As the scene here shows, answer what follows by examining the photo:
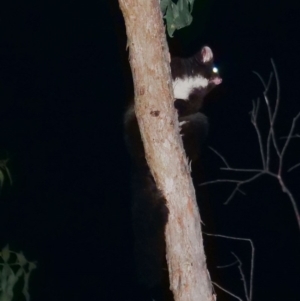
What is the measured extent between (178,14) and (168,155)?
30.4 inches

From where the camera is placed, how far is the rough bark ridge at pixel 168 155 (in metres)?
2.55

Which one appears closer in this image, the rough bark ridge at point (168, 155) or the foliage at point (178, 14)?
the rough bark ridge at point (168, 155)

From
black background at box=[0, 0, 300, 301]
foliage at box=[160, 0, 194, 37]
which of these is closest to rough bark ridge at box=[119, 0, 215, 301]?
foliage at box=[160, 0, 194, 37]

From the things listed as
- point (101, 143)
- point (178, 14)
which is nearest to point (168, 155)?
point (178, 14)

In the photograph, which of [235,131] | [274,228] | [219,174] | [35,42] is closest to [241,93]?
[235,131]

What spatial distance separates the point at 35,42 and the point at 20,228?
3.54 ft

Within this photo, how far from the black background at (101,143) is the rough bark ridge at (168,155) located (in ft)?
5.47

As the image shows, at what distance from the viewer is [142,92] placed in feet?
8.54

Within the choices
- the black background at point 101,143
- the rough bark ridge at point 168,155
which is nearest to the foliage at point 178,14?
the rough bark ridge at point 168,155

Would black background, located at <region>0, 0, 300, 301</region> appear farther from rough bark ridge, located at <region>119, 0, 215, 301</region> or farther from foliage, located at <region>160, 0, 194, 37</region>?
rough bark ridge, located at <region>119, 0, 215, 301</region>

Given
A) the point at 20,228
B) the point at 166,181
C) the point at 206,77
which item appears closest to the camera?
the point at 166,181

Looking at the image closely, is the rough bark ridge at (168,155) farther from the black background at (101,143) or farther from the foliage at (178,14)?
the black background at (101,143)

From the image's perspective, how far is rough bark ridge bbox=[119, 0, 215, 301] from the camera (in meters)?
2.55

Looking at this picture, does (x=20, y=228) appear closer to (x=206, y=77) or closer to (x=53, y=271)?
(x=53, y=271)
